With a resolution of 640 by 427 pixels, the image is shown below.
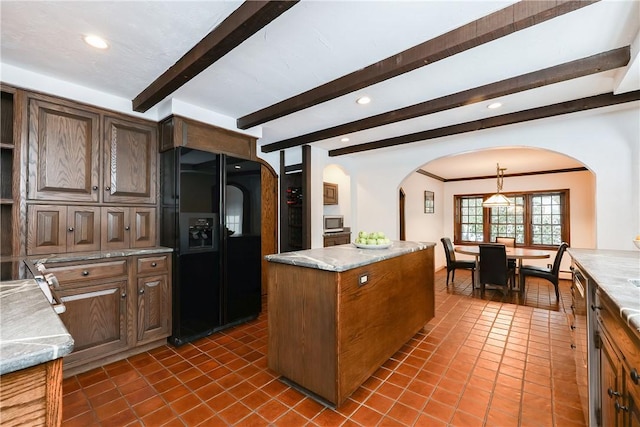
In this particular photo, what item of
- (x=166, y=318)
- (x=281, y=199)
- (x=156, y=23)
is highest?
(x=156, y=23)

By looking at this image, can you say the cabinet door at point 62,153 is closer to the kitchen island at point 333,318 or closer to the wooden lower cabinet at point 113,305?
the wooden lower cabinet at point 113,305

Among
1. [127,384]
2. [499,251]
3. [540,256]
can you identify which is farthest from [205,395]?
[540,256]

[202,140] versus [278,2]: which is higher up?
[278,2]

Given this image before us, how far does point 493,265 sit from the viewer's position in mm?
4367

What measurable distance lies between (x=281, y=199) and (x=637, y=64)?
3.94 m

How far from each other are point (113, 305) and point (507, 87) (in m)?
3.87

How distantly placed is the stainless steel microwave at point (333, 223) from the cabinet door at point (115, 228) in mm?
2816

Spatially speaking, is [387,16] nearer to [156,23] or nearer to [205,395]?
[156,23]

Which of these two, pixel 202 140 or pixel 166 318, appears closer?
pixel 166 318

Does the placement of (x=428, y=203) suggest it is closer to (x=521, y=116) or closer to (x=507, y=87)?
(x=521, y=116)

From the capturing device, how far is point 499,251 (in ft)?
14.0

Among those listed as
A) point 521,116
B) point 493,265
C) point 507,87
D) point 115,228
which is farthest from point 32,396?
point 493,265

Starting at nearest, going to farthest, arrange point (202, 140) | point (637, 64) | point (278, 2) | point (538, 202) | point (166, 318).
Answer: point (278, 2) < point (637, 64) < point (166, 318) < point (202, 140) < point (538, 202)

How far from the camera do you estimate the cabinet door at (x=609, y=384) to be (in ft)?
3.46
